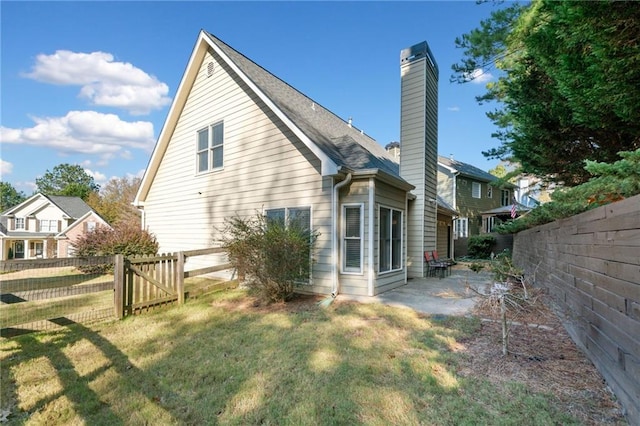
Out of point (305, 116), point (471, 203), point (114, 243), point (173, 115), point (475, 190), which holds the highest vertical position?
point (173, 115)

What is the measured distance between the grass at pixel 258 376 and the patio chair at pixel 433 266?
515cm

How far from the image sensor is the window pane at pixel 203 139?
10492mm

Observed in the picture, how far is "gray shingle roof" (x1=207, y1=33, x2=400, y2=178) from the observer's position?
7662mm

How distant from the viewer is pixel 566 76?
4.48 meters

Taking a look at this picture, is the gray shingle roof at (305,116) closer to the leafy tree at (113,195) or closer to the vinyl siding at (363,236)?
the vinyl siding at (363,236)

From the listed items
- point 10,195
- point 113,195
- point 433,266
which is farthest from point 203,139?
point 10,195

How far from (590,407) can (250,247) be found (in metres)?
5.52

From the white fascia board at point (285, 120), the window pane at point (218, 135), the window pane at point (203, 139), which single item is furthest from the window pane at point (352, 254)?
the window pane at point (203, 139)

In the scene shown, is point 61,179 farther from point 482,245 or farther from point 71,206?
point 482,245

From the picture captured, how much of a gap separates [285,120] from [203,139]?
14.3 ft

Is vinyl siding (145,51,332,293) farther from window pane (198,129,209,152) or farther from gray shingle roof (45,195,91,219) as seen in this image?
gray shingle roof (45,195,91,219)

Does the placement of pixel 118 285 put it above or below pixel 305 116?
below

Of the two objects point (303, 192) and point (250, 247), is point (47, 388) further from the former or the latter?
point (303, 192)

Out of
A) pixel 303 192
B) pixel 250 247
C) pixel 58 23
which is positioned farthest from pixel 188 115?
pixel 250 247
